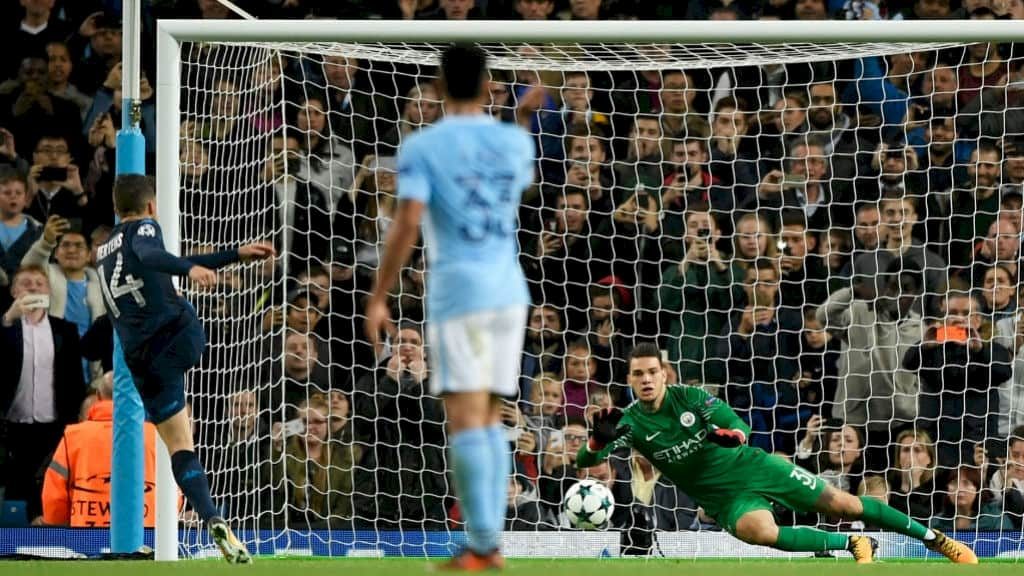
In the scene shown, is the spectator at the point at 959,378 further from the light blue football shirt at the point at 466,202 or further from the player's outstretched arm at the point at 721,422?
the light blue football shirt at the point at 466,202

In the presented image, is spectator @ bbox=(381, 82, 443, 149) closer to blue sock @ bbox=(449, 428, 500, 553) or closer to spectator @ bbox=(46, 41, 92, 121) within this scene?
spectator @ bbox=(46, 41, 92, 121)

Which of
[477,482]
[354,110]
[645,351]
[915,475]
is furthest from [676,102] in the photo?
[477,482]

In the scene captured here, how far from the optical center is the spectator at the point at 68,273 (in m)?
10.7

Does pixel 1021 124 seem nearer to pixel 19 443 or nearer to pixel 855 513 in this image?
pixel 855 513

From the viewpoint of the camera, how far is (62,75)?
1192 centimetres

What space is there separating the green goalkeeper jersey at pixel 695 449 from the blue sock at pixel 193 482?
2.19m

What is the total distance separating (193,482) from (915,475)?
5.08 metres

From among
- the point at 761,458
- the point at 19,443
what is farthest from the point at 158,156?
the point at 761,458

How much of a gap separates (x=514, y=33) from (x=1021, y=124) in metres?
4.72

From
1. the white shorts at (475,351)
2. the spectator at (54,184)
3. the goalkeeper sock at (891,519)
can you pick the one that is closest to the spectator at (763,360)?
the goalkeeper sock at (891,519)

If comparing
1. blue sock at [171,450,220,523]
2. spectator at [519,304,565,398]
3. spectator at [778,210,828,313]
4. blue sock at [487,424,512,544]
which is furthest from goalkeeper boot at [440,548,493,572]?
spectator at [778,210,828,313]

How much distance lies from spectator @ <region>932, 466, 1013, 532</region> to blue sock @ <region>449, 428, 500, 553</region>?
18.8 feet

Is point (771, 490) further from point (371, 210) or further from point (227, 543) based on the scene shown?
point (371, 210)

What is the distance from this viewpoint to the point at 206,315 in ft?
33.7
